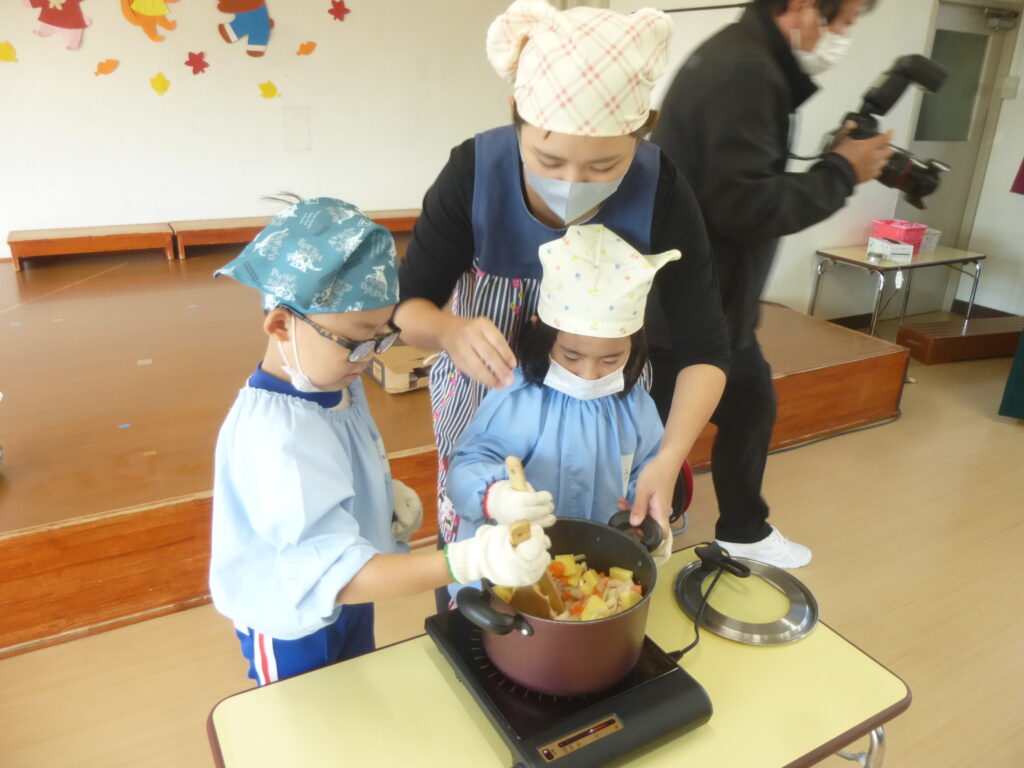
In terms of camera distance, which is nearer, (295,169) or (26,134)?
(26,134)

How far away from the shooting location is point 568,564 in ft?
2.98

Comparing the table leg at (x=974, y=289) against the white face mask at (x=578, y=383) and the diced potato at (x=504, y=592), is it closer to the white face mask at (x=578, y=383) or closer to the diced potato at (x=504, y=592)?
the white face mask at (x=578, y=383)

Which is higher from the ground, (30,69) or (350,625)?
(30,69)

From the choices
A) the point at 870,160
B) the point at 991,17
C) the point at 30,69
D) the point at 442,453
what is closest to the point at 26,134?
the point at 30,69

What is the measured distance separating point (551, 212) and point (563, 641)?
595 mm

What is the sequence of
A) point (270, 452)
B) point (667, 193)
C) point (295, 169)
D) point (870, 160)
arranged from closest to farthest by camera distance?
1. point (270, 452)
2. point (667, 193)
3. point (870, 160)
4. point (295, 169)

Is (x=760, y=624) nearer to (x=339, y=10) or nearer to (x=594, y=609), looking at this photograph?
(x=594, y=609)

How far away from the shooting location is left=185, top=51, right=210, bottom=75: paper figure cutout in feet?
14.0

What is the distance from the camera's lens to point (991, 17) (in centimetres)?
407

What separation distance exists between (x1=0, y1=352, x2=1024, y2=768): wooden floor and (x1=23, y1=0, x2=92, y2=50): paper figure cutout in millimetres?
3653

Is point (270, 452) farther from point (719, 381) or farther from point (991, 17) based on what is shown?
point (991, 17)

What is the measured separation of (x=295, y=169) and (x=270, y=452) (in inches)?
173

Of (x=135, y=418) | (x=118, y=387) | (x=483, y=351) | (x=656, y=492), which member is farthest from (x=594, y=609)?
(x=118, y=387)

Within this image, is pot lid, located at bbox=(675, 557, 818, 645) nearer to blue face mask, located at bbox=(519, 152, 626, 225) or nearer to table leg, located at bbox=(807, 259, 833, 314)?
blue face mask, located at bbox=(519, 152, 626, 225)
